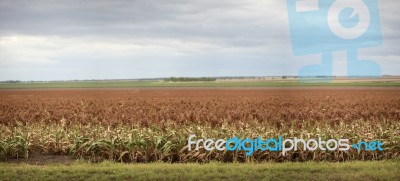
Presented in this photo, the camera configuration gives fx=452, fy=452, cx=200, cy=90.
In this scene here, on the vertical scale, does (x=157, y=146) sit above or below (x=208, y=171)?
above

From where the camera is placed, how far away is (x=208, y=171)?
418 inches

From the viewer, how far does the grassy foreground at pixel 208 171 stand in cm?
1012

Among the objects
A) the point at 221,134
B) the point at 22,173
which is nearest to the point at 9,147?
the point at 22,173

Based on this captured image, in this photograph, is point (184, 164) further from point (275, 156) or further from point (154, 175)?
point (275, 156)

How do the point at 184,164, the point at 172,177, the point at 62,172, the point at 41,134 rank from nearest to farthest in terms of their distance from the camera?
the point at 172,177
the point at 62,172
the point at 184,164
the point at 41,134

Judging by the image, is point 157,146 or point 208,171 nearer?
point 208,171

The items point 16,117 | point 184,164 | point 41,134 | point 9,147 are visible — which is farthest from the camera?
point 16,117

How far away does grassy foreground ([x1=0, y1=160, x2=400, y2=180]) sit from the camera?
33.2 feet

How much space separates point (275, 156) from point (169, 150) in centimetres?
291

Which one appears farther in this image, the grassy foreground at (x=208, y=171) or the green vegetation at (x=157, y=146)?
the green vegetation at (x=157, y=146)

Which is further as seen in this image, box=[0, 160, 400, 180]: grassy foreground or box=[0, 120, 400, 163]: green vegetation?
box=[0, 120, 400, 163]: green vegetation

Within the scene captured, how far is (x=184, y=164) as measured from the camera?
11531 millimetres

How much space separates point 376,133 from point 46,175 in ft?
31.2

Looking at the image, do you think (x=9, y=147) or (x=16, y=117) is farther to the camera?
(x=16, y=117)
